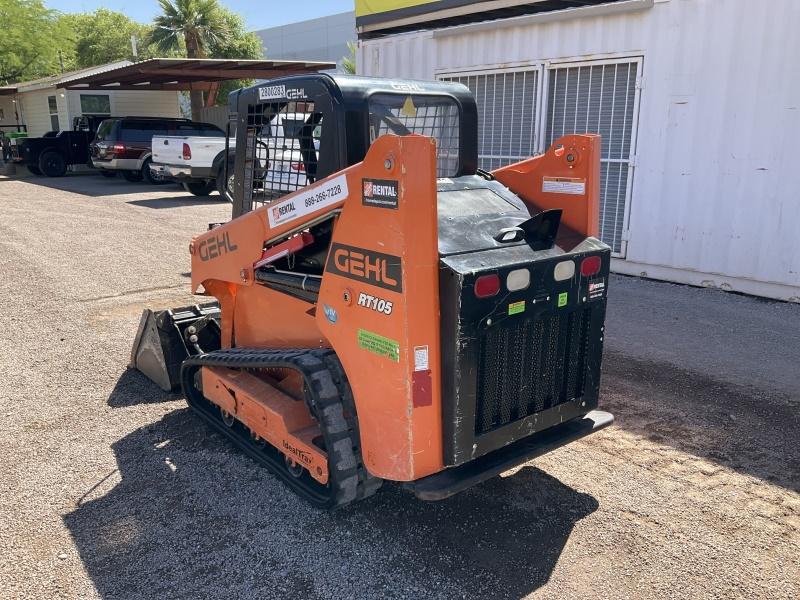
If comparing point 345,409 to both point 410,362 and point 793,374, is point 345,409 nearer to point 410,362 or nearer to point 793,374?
point 410,362

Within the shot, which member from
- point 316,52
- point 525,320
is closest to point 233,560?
point 525,320

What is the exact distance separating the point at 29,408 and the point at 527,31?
7753mm

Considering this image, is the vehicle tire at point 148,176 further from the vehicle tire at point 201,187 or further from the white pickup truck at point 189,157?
the white pickup truck at point 189,157

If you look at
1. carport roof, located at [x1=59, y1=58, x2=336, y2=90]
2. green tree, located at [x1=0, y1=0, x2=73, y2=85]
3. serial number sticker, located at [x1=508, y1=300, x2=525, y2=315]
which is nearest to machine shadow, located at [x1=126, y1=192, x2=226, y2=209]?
carport roof, located at [x1=59, y1=58, x2=336, y2=90]

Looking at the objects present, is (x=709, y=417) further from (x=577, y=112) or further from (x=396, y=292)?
(x=577, y=112)

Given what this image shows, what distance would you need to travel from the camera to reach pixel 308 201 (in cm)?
335

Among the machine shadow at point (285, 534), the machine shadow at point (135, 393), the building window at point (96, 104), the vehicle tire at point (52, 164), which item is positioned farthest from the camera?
the building window at point (96, 104)

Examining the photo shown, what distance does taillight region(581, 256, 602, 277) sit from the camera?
3411 millimetres

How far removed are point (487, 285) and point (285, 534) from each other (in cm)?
164

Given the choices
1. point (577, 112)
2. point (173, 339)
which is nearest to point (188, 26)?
point (577, 112)

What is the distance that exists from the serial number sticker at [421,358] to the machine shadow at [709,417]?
2.27 metres

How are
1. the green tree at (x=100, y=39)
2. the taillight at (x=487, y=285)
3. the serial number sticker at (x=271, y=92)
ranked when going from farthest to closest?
1. the green tree at (x=100, y=39)
2. the serial number sticker at (x=271, y=92)
3. the taillight at (x=487, y=285)

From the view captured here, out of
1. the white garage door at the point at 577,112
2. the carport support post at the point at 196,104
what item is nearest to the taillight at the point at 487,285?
the white garage door at the point at 577,112

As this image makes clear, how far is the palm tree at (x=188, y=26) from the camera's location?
34.5 metres
